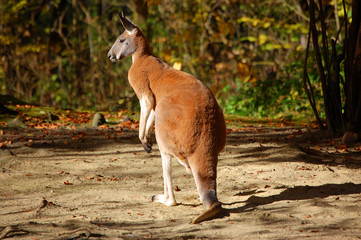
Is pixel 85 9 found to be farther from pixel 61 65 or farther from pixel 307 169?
pixel 307 169

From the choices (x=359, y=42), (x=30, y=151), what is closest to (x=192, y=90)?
(x=30, y=151)

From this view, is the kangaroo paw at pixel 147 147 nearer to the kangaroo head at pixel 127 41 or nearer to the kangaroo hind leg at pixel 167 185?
the kangaroo hind leg at pixel 167 185

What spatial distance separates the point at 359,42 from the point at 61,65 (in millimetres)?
11510

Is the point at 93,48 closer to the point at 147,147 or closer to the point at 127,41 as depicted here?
the point at 127,41

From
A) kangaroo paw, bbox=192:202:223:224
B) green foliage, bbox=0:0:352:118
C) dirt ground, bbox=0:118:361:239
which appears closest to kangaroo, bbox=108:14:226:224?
kangaroo paw, bbox=192:202:223:224

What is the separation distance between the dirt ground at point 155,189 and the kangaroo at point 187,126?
0.89ft

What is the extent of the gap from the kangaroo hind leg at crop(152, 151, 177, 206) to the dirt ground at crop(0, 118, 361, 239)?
3.0 inches

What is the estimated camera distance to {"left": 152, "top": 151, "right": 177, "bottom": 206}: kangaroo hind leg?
14.3 feet

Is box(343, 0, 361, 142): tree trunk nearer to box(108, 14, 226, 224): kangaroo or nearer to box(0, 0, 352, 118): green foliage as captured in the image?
box(108, 14, 226, 224): kangaroo

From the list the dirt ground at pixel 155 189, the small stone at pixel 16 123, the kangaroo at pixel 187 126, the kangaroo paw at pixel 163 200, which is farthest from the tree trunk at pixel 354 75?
the small stone at pixel 16 123

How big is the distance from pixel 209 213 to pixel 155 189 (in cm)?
151

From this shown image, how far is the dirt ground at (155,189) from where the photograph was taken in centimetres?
369

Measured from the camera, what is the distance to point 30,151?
652 centimetres

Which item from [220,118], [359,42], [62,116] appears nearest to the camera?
[220,118]
